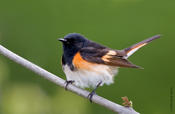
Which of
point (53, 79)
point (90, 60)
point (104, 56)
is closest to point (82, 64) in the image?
point (90, 60)

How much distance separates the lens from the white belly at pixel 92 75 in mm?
3438

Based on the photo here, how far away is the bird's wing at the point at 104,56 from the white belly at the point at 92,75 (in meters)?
0.05

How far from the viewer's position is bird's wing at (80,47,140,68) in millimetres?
3453

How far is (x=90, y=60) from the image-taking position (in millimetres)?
3471

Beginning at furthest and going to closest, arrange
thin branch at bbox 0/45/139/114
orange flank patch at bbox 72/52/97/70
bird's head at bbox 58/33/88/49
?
bird's head at bbox 58/33/88/49
orange flank patch at bbox 72/52/97/70
thin branch at bbox 0/45/139/114

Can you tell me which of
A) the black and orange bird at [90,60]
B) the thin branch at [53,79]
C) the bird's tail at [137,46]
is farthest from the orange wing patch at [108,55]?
the thin branch at [53,79]

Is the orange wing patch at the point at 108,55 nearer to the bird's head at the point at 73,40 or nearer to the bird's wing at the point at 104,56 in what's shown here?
the bird's wing at the point at 104,56

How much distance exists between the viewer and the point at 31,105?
3717 mm

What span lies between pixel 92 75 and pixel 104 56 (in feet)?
0.54

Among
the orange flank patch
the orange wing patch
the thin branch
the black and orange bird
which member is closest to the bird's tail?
the black and orange bird

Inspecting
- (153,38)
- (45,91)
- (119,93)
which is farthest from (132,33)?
(45,91)

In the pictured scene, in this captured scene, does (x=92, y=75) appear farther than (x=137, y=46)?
No

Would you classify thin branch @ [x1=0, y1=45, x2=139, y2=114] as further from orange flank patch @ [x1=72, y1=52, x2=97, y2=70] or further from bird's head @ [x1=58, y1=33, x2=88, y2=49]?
bird's head @ [x1=58, y1=33, x2=88, y2=49]

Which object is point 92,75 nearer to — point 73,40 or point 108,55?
point 108,55
